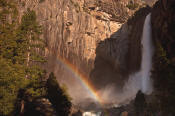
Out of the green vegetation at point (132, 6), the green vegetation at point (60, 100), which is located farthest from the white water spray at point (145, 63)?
the green vegetation at point (132, 6)

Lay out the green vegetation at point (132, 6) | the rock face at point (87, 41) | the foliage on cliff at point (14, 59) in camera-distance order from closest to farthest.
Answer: the foliage on cliff at point (14, 59), the rock face at point (87, 41), the green vegetation at point (132, 6)

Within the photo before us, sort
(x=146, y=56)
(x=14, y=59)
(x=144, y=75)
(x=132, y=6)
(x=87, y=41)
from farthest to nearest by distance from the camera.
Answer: (x=132, y=6), (x=87, y=41), (x=144, y=75), (x=146, y=56), (x=14, y=59)

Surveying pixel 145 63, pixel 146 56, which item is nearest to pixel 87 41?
pixel 146 56

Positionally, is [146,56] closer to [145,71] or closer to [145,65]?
[145,65]

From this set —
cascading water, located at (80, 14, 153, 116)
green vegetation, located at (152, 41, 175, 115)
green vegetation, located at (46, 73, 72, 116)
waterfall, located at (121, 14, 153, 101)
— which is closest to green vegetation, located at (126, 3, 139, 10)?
cascading water, located at (80, 14, 153, 116)

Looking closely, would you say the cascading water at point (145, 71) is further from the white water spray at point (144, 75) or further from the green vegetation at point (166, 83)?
the green vegetation at point (166, 83)

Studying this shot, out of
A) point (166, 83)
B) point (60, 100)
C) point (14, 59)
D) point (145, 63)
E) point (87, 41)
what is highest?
point (14, 59)

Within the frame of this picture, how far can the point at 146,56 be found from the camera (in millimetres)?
35062

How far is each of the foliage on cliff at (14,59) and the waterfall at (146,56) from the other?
25.0 metres

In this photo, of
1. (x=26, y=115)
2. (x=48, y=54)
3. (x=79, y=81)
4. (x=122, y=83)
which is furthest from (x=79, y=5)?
(x=26, y=115)

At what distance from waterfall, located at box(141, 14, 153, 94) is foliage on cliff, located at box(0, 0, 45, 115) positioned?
25.0 m

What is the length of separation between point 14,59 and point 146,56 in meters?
28.1

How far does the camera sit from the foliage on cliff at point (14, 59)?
11.9m

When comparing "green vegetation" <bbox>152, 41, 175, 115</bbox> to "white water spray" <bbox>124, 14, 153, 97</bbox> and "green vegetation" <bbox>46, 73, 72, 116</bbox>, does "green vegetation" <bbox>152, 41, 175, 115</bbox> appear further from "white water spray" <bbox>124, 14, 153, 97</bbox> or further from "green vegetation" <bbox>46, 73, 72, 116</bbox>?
"white water spray" <bbox>124, 14, 153, 97</bbox>
